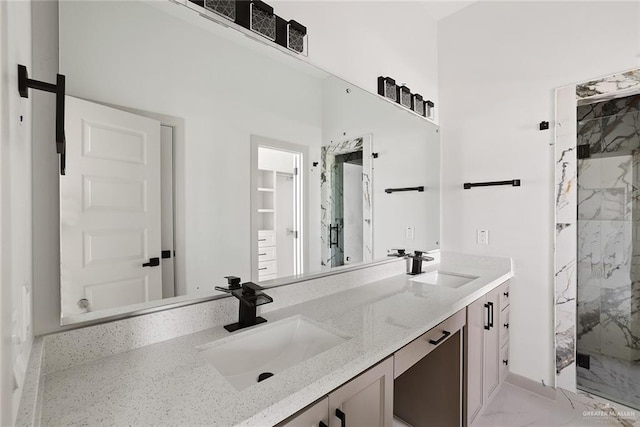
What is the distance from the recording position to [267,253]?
136 centimetres

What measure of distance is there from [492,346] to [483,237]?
→ 2.56 ft

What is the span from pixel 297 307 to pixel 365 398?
0.52 meters

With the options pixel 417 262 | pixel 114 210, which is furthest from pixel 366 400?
pixel 417 262

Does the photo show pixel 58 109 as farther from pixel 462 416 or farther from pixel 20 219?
pixel 462 416

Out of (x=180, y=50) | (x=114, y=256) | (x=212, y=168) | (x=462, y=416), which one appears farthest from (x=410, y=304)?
(x=180, y=50)

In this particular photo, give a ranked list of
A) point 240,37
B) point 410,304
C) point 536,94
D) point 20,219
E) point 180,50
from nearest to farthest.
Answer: point 20,219, point 180,50, point 240,37, point 410,304, point 536,94

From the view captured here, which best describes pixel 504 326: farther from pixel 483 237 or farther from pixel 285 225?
pixel 285 225

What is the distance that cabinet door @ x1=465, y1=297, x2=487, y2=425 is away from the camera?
5.22 ft

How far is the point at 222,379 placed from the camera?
78 cm

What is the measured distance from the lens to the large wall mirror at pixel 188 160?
90cm

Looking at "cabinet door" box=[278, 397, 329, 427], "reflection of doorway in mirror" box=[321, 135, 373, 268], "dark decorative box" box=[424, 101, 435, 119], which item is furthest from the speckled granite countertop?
"dark decorative box" box=[424, 101, 435, 119]

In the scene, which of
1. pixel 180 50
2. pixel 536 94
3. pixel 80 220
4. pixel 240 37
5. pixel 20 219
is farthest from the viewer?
pixel 536 94

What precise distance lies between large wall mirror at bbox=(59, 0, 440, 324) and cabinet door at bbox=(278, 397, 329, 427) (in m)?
0.59

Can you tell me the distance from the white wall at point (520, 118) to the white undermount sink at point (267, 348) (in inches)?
67.1
